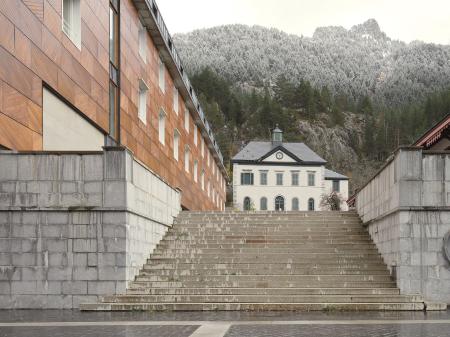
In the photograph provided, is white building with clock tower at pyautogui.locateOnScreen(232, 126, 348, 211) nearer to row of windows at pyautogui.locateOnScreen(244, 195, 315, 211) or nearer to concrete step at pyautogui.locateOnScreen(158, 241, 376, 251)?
row of windows at pyautogui.locateOnScreen(244, 195, 315, 211)

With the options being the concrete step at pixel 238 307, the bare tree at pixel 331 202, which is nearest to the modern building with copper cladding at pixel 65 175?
the concrete step at pixel 238 307

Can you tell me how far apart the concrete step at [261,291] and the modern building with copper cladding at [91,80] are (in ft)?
12.1

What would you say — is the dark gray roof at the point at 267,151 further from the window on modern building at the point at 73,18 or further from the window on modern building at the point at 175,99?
the window on modern building at the point at 73,18

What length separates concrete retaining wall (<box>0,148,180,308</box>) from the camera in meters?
13.9

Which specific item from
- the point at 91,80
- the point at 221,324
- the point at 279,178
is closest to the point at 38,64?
the point at 91,80

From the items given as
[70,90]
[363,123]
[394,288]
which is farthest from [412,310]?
[363,123]

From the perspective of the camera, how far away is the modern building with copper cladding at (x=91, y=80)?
14.9 m

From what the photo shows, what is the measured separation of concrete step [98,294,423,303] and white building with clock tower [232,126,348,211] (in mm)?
65967

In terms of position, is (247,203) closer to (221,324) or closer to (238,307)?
(238,307)

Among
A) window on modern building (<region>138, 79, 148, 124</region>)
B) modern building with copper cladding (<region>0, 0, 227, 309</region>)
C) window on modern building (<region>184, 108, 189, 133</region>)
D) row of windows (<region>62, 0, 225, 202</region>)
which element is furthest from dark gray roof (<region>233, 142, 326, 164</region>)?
modern building with copper cladding (<region>0, 0, 227, 309</region>)

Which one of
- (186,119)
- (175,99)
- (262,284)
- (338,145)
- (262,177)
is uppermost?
(338,145)

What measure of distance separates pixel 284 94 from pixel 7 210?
142 meters

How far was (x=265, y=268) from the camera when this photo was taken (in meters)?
16.2

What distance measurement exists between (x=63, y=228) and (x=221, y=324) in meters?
5.31
